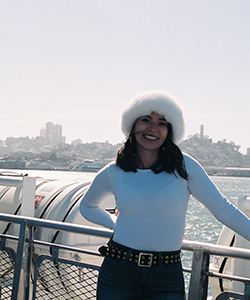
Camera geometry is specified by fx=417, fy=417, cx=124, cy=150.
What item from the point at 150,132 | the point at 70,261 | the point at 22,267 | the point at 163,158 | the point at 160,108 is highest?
the point at 160,108

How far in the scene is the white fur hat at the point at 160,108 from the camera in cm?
231

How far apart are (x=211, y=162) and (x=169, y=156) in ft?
484

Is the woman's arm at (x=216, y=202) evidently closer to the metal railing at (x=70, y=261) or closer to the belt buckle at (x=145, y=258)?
the metal railing at (x=70, y=261)

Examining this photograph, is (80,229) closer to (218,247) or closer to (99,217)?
(99,217)

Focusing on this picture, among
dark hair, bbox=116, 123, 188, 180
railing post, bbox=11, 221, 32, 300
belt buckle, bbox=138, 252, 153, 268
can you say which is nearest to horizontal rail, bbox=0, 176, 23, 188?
railing post, bbox=11, 221, 32, 300

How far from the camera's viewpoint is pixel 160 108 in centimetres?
230

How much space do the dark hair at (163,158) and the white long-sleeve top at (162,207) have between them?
0.03 m

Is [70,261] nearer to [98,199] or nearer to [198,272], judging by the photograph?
[98,199]

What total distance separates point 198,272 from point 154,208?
2.00 feet

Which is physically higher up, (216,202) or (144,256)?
(216,202)

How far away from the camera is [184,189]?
2.19 meters

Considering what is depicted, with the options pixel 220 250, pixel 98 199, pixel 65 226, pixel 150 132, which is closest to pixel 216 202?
pixel 220 250

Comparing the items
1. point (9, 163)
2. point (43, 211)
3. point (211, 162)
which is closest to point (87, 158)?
point (9, 163)

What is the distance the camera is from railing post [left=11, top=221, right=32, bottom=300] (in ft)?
10.5
